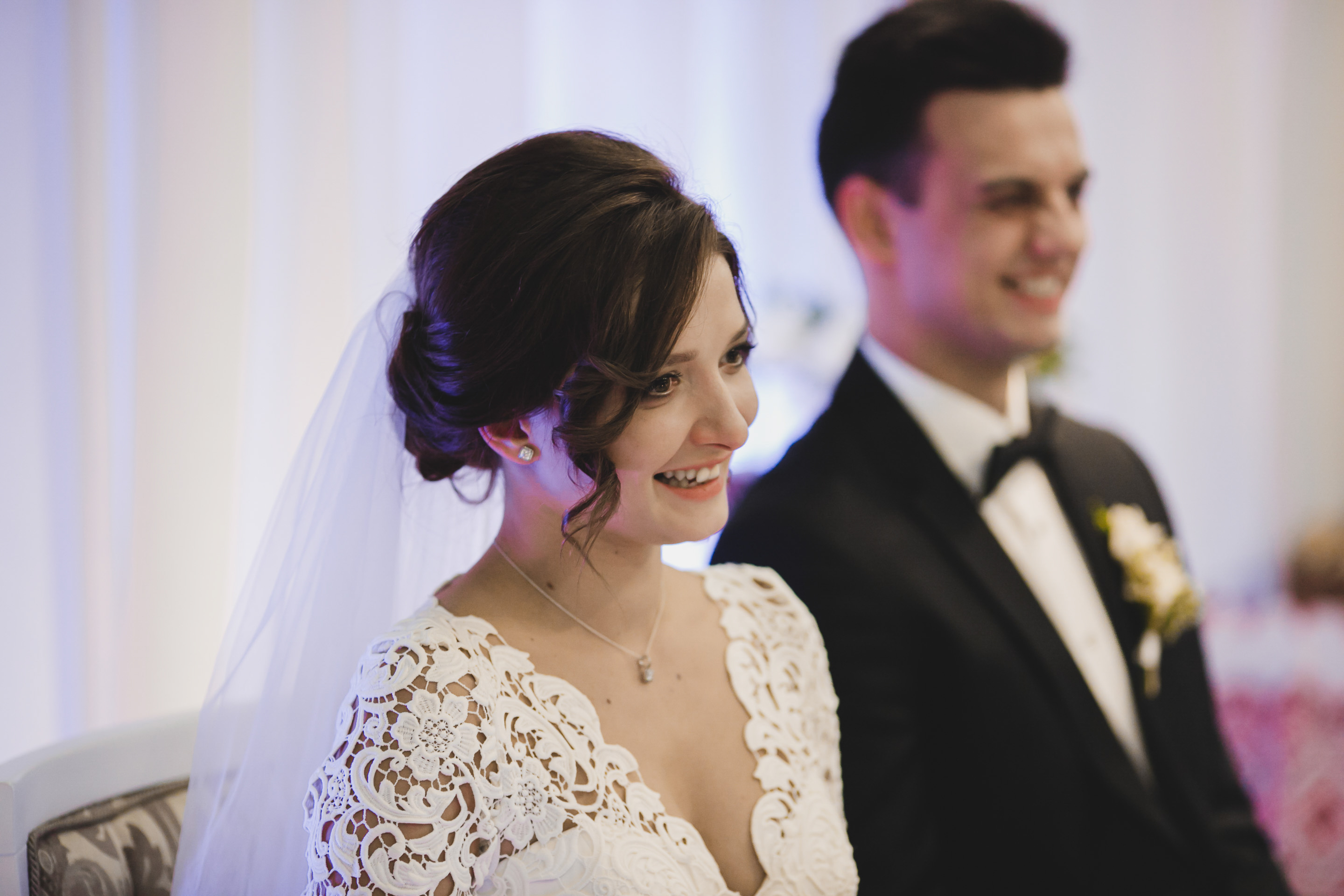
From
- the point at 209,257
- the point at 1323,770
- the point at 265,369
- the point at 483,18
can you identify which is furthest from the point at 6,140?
the point at 1323,770

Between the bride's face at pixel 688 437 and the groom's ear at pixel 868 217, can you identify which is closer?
the bride's face at pixel 688 437

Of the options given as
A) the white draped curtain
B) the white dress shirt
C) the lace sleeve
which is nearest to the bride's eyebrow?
the white draped curtain

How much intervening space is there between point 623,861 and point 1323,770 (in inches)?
110

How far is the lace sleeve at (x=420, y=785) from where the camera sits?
94 centimetres

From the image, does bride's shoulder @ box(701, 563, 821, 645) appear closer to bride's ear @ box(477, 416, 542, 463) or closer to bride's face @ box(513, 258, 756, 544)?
bride's face @ box(513, 258, 756, 544)

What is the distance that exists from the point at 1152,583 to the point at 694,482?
840mm

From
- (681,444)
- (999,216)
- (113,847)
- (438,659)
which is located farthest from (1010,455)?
(113,847)

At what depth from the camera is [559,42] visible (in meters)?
2.57

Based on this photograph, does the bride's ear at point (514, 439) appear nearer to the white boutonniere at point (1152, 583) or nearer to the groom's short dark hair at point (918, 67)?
the groom's short dark hair at point (918, 67)

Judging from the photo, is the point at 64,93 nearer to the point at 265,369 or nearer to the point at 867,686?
the point at 265,369

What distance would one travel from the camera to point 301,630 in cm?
120

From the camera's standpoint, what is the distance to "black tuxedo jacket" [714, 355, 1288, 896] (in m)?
1.41

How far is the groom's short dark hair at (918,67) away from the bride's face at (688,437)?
0.62 metres

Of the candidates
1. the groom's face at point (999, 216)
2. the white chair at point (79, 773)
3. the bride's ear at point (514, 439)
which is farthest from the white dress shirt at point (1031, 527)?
the white chair at point (79, 773)
